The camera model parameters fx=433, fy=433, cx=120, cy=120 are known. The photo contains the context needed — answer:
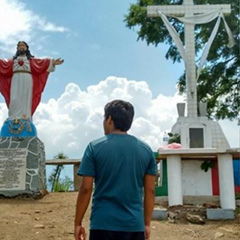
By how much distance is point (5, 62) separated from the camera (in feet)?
28.7

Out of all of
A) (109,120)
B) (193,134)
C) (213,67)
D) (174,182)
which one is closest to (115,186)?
(109,120)

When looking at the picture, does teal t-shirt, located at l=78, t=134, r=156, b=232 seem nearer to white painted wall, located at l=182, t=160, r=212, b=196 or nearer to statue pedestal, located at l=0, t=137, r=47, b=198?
white painted wall, located at l=182, t=160, r=212, b=196

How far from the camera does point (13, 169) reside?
26.4 feet

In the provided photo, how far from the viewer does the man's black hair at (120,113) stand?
252cm

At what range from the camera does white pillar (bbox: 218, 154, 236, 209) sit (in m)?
6.23

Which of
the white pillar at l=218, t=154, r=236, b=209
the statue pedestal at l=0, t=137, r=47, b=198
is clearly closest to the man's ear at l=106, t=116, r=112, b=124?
the white pillar at l=218, t=154, r=236, b=209

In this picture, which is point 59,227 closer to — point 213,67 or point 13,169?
point 13,169

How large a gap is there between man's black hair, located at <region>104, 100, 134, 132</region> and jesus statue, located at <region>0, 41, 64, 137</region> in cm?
610

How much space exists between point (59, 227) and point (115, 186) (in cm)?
311

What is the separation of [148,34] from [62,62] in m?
5.54

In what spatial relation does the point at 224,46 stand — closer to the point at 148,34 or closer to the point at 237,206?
the point at 148,34

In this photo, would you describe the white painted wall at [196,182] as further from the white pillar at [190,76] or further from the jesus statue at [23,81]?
the jesus statue at [23,81]

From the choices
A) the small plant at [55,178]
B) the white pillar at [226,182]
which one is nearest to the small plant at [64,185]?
the small plant at [55,178]

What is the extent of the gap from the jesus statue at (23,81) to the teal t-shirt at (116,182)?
6.19 m
